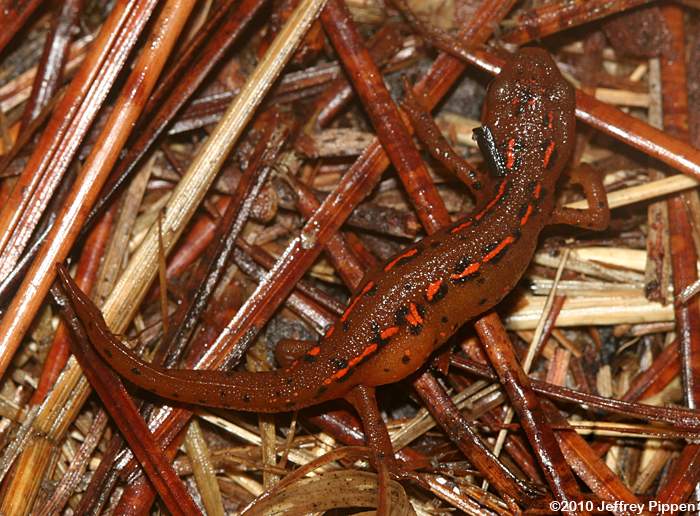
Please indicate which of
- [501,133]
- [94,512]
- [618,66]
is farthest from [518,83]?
[94,512]

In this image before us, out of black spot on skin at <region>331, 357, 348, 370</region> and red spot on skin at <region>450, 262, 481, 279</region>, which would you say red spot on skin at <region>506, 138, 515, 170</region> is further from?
black spot on skin at <region>331, 357, 348, 370</region>

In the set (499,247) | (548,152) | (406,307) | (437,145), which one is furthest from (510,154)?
(406,307)

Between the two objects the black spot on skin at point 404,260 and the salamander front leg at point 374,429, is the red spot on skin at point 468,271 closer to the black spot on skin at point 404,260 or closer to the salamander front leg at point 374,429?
the black spot on skin at point 404,260

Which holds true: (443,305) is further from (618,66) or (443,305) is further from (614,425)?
(618,66)

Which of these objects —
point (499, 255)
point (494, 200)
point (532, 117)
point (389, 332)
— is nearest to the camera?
point (389, 332)

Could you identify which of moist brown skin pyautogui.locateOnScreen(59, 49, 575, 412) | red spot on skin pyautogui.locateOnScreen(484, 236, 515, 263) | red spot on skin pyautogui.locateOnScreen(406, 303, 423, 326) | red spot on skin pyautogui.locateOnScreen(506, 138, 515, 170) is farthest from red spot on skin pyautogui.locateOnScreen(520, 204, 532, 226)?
red spot on skin pyautogui.locateOnScreen(406, 303, 423, 326)

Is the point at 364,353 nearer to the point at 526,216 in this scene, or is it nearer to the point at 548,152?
the point at 526,216
